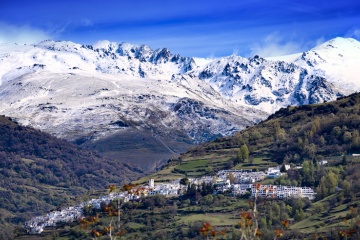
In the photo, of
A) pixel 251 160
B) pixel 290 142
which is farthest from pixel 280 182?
pixel 290 142

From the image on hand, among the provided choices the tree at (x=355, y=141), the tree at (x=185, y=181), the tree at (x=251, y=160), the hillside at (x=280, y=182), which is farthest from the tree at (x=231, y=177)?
the tree at (x=355, y=141)

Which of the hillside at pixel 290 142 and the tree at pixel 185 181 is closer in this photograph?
the tree at pixel 185 181

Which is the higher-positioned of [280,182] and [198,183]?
[198,183]

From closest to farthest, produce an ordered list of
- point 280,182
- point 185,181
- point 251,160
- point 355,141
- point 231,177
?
point 280,182
point 231,177
point 355,141
point 185,181
point 251,160

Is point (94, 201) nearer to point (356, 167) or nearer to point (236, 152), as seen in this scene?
point (236, 152)

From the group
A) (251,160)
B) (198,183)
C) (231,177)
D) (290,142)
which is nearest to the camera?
(231,177)

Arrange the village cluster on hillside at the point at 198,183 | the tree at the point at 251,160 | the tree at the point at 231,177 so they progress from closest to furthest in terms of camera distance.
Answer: the village cluster on hillside at the point at 198,183 < the tree at the point at 231,177 < the tree at the point at 251,160

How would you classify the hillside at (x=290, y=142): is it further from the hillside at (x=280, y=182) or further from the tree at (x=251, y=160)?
the tree at (x=251, y=160)

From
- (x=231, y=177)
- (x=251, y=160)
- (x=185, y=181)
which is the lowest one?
(x=185, y=181)

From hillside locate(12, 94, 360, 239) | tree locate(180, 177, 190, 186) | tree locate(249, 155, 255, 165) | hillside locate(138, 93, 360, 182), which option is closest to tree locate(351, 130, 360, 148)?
hillside locate(138, 93, 360, 182)

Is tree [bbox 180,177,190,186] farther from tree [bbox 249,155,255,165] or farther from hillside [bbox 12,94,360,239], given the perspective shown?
tree [bbox 249,155,255,165]

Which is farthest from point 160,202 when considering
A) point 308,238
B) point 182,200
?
point 308,238

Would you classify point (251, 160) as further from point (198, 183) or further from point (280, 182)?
point (280, 182)

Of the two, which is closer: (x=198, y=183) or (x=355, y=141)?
(x=355, y=141)
